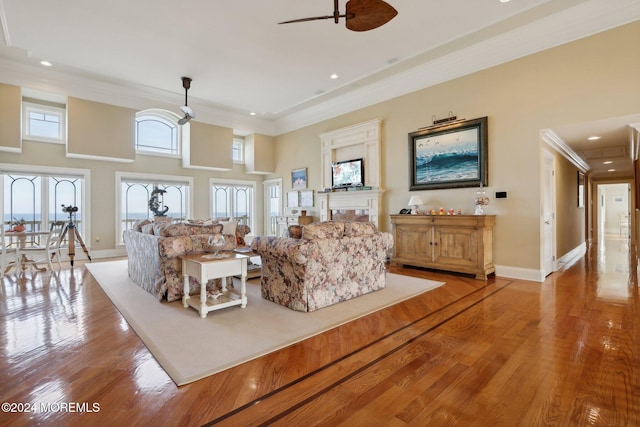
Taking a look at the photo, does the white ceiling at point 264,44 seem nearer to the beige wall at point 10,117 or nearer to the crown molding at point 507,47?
the crown molding at point 507,47

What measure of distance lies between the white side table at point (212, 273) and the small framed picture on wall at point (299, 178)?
532cm

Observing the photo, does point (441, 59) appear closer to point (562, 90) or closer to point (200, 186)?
point (562, 90)

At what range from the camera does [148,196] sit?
7.75 meters

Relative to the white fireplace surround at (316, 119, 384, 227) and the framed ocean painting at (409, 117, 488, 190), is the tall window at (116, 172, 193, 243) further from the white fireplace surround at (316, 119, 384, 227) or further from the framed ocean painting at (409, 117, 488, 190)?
the framed ocean painting at (409, 117, 488, 190)

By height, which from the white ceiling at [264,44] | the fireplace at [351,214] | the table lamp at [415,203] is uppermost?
the white ceiling at [264,44]

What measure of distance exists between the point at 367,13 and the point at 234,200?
7.43m

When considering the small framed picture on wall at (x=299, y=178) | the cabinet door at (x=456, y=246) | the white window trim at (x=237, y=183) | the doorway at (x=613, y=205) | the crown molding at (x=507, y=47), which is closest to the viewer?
the crown molding at (x=507, y=47)

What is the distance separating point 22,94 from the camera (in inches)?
242

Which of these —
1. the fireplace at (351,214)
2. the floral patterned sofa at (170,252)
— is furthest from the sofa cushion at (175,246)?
the fireplace at (351,214)

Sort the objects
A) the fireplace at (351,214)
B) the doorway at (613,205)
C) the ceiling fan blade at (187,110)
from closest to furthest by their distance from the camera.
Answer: the ceiling fan blade at (187,110) < the fireplace at (351,214) < the doorway at (613,205)

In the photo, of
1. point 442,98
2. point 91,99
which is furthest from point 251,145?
point 442,98

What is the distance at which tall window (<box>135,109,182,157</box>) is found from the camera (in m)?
7.59

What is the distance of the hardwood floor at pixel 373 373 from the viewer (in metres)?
1.61

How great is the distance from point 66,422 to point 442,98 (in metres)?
6.27
